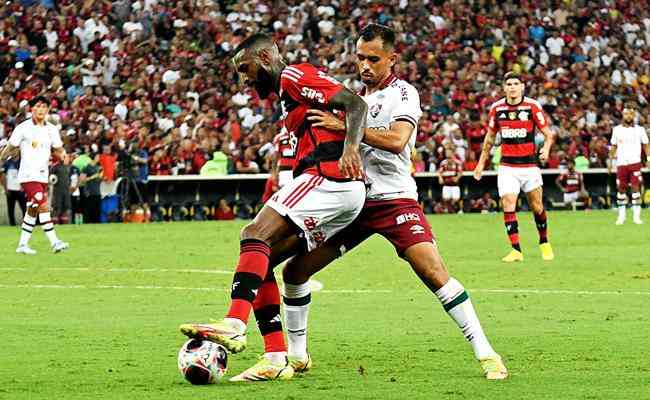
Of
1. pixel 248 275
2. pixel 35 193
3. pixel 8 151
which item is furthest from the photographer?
pixel 35 193

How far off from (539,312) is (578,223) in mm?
17371

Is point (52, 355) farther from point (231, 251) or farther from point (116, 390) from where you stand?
point (231, 251)

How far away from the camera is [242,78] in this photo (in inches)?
348

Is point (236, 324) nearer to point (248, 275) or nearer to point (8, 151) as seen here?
point (248, 275)

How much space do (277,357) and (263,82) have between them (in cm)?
186

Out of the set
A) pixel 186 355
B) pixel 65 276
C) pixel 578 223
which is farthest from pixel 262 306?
pixel 578 223

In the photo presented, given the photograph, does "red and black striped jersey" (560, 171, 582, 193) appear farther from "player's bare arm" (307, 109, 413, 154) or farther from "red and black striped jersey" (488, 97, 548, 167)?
"player's bare arm" (307, 109, 413, 154)

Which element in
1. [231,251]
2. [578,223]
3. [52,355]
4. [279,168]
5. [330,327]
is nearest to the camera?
[52,355]

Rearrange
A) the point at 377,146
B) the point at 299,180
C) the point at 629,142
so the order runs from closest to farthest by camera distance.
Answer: the point at 299,180, the point at 377,146, the point at 629,142

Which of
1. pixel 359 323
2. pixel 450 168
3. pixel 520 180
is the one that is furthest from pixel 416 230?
pixel 450 168

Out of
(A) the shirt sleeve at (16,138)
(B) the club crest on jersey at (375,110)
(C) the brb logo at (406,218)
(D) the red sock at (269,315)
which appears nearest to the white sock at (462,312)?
(C) the brb logo at (406,218)

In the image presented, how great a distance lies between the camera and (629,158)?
30.2m

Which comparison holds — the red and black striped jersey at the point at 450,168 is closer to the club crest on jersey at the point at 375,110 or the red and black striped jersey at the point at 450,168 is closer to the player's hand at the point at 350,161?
the club crest on jersey at the point at 375,110

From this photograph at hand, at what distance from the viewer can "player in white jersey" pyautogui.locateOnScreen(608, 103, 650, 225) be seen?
2977 cm
